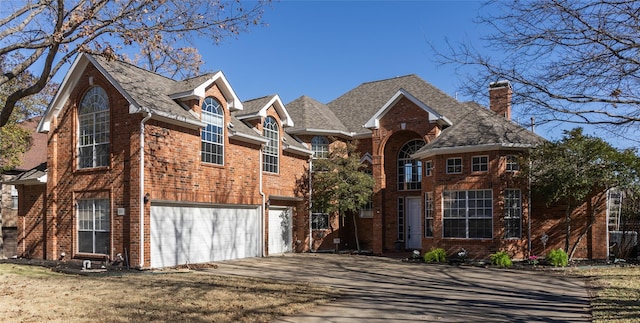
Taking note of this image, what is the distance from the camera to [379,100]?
91.7 ft

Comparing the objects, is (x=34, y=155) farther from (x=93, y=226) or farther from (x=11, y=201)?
→ (x=93, y=226)

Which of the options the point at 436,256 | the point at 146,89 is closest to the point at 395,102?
the point at 436,256

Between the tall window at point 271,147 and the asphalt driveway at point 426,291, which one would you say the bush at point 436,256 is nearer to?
the asphalt driveway at point 426,291

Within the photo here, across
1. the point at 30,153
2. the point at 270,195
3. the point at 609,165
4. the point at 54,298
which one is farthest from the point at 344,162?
the point at 30,153

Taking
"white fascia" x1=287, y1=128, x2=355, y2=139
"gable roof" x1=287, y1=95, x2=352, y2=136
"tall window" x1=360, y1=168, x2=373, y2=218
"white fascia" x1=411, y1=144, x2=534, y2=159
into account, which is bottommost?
"tall window" x1=360, y1=168, x2=373, y2=218

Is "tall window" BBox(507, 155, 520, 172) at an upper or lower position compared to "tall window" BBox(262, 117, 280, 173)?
lower

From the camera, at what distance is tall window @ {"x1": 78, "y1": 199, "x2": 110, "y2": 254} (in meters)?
16.3

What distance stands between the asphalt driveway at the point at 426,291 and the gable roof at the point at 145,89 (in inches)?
218

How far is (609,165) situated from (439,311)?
36.5ft

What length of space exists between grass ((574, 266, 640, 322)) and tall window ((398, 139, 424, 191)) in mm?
8932

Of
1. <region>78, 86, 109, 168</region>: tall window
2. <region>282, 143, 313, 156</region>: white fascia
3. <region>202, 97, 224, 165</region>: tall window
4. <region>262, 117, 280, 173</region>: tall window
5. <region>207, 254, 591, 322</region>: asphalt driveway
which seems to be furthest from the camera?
<region>282, 143, 313, 156</region>: white fascia

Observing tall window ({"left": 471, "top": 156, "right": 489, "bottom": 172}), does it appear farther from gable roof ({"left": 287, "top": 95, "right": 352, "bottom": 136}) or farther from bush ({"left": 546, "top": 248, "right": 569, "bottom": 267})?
gable roof ({"left": 287, "top": 95, "right": 352, "bottom": 136})

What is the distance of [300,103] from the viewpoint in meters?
26.5

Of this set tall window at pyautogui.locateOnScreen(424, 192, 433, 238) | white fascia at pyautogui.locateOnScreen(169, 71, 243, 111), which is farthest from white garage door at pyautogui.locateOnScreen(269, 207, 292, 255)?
tall window at pyautogui.locateOnScreen(424, 192, 433, 238)
